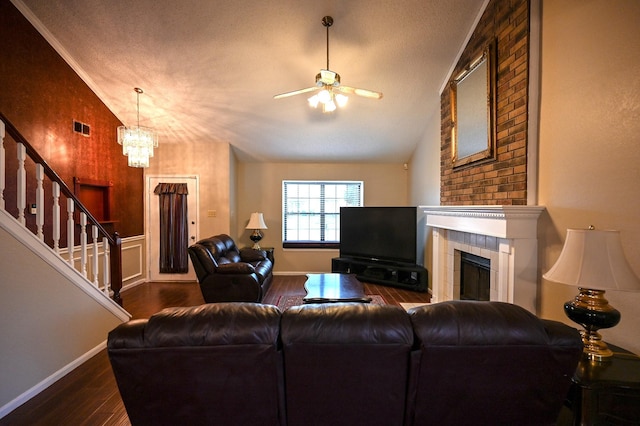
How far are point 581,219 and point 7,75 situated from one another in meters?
5.56

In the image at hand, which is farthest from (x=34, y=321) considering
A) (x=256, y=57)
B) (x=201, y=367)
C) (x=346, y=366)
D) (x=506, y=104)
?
(x=506, y=104)

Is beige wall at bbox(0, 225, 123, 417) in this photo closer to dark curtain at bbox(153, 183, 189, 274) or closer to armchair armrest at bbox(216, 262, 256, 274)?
armchair armrest at bbox(216, 262, 256, 274)

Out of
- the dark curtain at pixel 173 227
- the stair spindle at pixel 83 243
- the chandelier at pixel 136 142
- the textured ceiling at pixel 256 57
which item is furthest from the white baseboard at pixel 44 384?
the textured ceiling at pixel 256 57

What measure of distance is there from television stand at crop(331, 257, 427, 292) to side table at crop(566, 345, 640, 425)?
3248mm

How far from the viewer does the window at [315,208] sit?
602 cm

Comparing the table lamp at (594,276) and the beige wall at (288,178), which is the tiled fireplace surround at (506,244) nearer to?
the table lamp at (594,276)

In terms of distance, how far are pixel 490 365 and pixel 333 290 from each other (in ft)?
7.34

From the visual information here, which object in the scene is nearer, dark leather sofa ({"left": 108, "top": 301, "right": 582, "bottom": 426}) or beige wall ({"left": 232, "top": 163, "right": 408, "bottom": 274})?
dark leather sofa ({"left": 108, "top": 301, "right": 582, "bottom": 426})

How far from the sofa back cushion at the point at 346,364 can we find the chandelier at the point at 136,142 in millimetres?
3560

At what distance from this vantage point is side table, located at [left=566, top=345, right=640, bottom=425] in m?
1.26

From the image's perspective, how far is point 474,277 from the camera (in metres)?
3.16

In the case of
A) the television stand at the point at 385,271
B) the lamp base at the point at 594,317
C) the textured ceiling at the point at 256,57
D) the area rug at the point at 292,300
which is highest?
the textured ceiling at the point at 256,57

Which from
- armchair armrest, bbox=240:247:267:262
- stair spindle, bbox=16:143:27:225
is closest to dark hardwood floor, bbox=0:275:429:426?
stair spindle, bbox=16:143:27:225

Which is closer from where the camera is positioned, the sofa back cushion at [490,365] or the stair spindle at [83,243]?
the sofa back cushion at [490,365]
